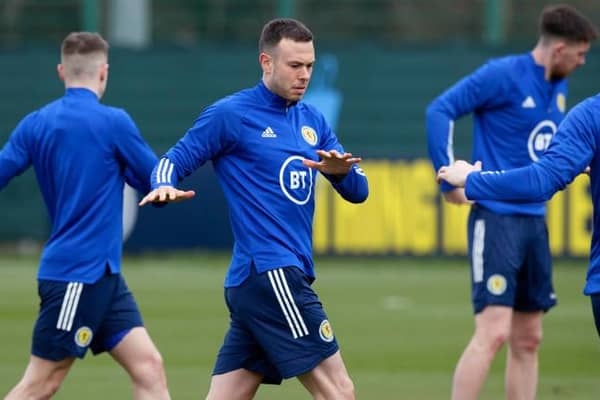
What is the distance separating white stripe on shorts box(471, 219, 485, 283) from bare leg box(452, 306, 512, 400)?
0.78 ft

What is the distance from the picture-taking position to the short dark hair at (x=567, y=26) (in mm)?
8461

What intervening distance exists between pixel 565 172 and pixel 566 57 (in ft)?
8.79

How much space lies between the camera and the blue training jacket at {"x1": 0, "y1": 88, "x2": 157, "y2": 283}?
7.29m

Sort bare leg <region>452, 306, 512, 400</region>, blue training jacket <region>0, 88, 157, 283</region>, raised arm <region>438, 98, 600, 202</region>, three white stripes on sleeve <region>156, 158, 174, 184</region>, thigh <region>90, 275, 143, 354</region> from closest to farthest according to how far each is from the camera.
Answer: raised arm <region>438, 98, 600, 202</region> < three white stripes on sleeve <region>156, 158, 174, 184</region> < blue training jacket <region>0, 88, 157, 283</region> < thigh <region>90, 275, 143, 354</region> < bare leg <region>452, 306, 512, 400</region>

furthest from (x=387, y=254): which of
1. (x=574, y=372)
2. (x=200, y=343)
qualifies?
(x=574, y=372)

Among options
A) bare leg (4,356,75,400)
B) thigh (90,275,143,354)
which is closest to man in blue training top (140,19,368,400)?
thigh (90,275,143,354)

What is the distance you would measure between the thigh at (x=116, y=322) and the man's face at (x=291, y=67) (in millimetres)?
1472

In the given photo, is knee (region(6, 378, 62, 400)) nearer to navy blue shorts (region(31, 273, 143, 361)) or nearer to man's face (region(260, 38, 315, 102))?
navy blue shorts (region(31, 273, 143, 361))

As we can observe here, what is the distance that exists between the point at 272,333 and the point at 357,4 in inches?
659

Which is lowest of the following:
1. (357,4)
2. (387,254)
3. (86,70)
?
(387,254)

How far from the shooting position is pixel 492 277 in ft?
27.6

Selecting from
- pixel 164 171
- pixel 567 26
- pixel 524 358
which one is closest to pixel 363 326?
pixel 524 358

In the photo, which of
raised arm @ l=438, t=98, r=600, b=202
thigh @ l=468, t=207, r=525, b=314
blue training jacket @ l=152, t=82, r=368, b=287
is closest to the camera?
raised arm @ l=438, t=98, r=600, b=202

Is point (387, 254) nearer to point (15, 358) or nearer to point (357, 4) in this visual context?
point (357, 4)
